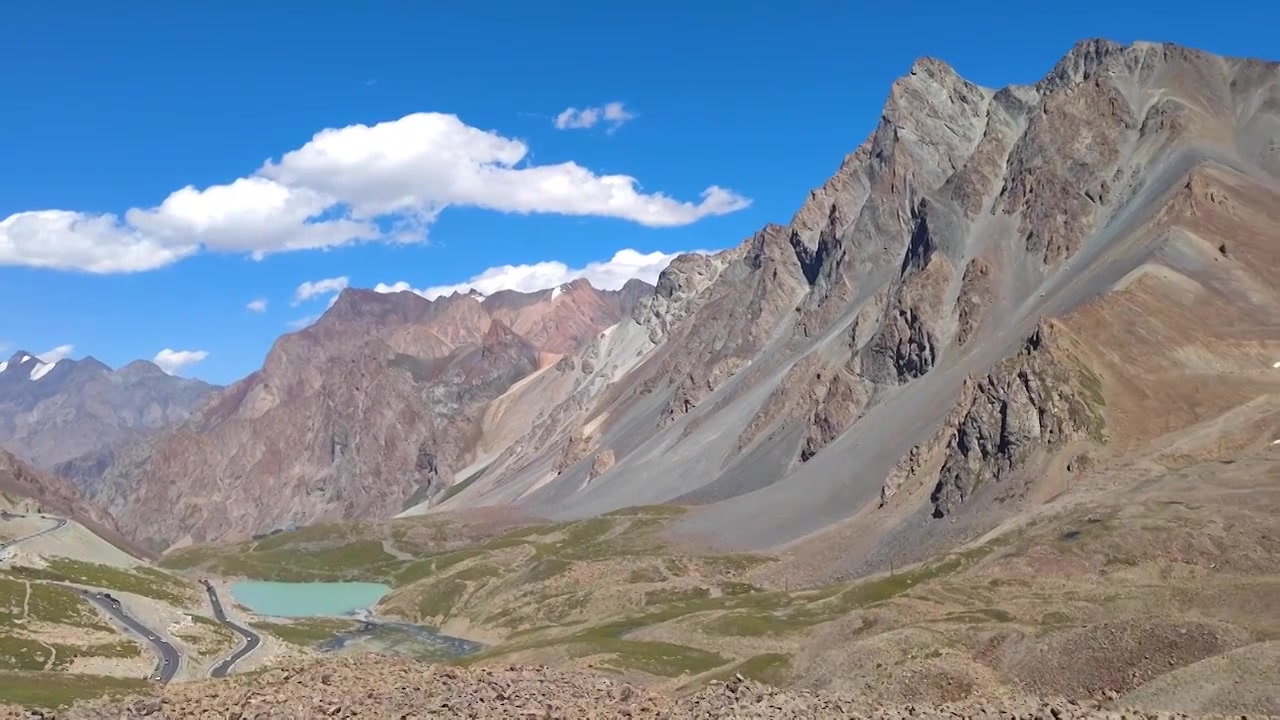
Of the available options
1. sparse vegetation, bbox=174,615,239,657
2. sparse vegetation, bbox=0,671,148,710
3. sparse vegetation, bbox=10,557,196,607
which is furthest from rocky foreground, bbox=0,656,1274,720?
sparse vegetation, bbox=10,557,196,607

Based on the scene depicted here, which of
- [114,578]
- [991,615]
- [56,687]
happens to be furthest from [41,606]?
[991,615]

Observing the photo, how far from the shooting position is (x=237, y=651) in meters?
131

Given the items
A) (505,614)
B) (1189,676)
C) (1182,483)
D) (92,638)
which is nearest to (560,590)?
(505,614)

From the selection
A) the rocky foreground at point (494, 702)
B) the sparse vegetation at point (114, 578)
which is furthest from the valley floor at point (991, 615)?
the sparse vegetation at point (114, 578)

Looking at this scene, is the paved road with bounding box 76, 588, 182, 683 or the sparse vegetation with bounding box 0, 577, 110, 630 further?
the sparse vegetation with bounding box 0, 577, 110, 630

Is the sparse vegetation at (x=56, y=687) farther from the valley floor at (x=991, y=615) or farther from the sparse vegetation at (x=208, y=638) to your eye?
the valley floor at (x=991, y=615)

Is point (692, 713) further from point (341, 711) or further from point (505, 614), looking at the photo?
point (505, 614)

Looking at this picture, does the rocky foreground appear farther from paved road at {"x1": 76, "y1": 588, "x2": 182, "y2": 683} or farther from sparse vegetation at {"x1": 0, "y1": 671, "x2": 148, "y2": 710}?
paved road at {"x1": 76, "y1": 588, "x2": 182, "y2": 683}

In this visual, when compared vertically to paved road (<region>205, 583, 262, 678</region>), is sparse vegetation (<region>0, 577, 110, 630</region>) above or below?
above

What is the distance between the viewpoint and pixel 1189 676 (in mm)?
54344

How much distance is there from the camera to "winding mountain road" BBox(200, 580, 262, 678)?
116 m

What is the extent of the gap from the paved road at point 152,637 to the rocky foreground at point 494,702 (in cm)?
6215

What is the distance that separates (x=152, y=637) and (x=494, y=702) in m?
98.6

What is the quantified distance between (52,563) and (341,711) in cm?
14735
